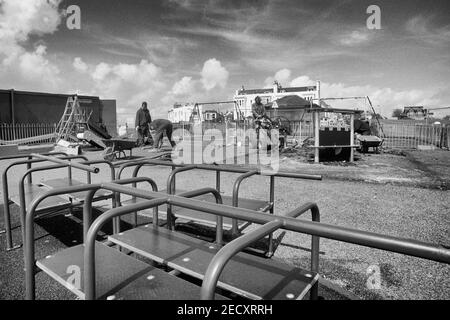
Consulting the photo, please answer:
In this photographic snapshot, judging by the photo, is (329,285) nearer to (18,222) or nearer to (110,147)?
(18,222)

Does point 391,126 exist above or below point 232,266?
above

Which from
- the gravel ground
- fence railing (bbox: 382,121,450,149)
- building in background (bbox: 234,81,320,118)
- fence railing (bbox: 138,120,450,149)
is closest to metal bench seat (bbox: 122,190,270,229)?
the gravel ground

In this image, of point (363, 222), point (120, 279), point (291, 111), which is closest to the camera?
point (120, 279)

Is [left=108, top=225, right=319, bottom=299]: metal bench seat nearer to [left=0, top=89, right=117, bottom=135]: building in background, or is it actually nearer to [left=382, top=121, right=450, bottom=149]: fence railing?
[left=382, top=121, right=450, bottom=149]: fence railing

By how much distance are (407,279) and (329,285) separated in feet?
2.42

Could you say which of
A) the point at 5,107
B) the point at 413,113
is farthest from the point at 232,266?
the point at 413,113

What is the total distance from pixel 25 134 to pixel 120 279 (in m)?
23.4

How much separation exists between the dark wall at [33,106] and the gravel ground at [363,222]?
18.4 meters

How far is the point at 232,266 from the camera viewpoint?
1.98 metres

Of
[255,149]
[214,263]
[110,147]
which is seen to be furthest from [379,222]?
[255,149]

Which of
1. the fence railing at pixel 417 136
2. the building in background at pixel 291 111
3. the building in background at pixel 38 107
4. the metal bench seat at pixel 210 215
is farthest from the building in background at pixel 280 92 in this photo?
the metal bench seat at pixel 210 215

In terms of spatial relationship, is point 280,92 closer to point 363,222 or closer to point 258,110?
point 258,110

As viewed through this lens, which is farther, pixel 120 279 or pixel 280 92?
pixel 280 92

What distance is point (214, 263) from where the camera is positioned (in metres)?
1.13
